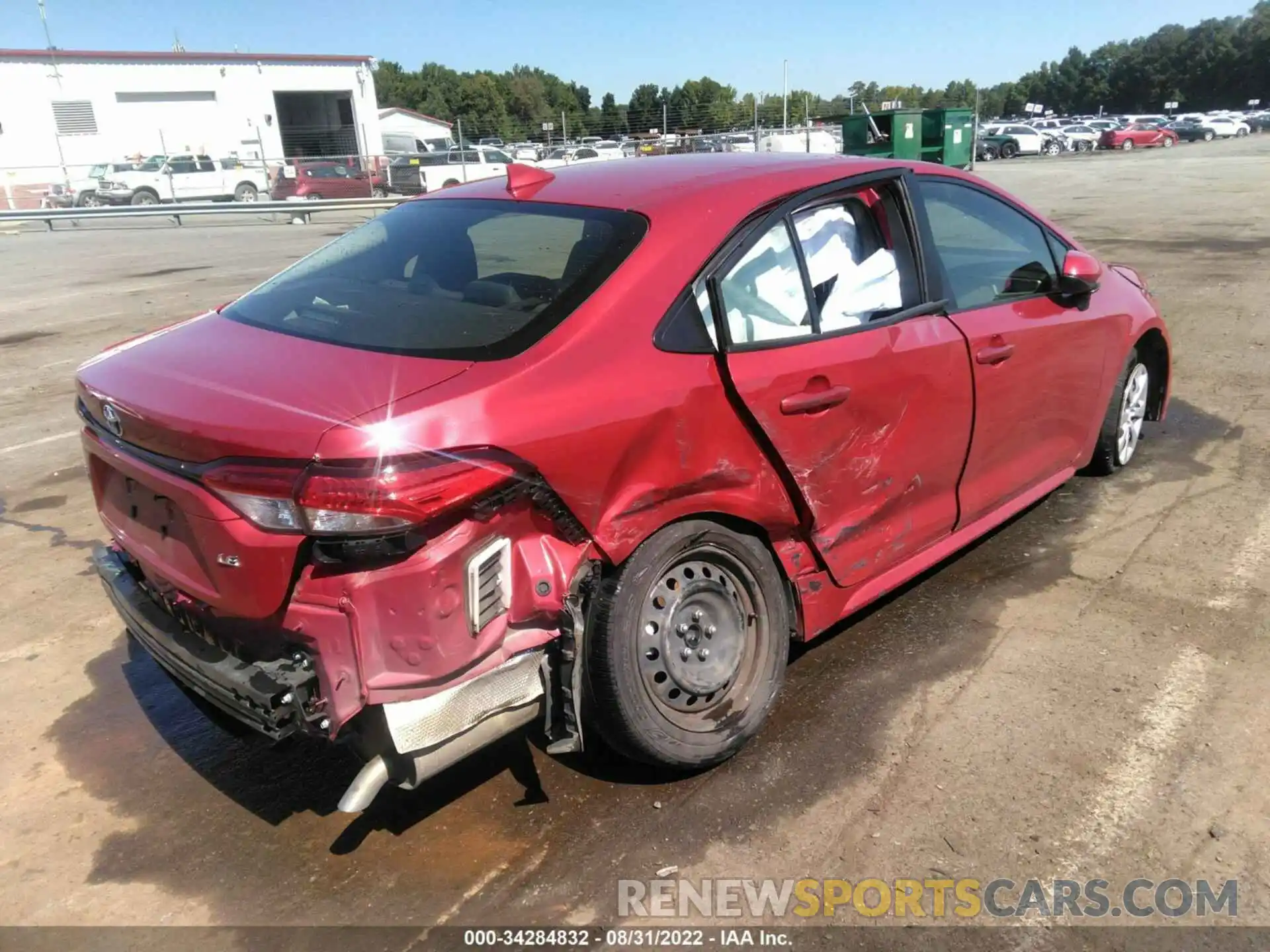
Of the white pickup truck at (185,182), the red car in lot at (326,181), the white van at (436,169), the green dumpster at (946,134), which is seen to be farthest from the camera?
the white van at (436,169)

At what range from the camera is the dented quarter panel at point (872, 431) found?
9.64 ft

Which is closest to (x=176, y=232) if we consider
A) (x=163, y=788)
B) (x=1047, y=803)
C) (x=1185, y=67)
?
(x=163, y=788)

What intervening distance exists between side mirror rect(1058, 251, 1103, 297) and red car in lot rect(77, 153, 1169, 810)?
1.01 feet

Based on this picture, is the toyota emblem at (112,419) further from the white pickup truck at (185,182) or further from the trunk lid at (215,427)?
the white pickup truck at (185,182)

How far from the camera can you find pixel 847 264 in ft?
10.8

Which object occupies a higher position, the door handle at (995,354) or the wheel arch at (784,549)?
the door handle at (995,354)

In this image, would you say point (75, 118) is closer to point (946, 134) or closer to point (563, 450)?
point (946, 134)

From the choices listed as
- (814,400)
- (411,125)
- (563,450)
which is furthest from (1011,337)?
(411,125)

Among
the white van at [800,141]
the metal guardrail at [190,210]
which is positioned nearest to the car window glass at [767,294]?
the metal guardrail at [190,210]

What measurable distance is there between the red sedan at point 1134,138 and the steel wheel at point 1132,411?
54065 mm

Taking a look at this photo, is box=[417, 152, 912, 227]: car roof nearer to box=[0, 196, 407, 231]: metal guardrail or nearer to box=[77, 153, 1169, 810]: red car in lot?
box=[77, 153, 1169, 810]: red car in lot

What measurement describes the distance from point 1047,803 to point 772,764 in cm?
80

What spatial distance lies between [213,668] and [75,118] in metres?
46.4

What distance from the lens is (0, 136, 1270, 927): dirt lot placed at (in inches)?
102
